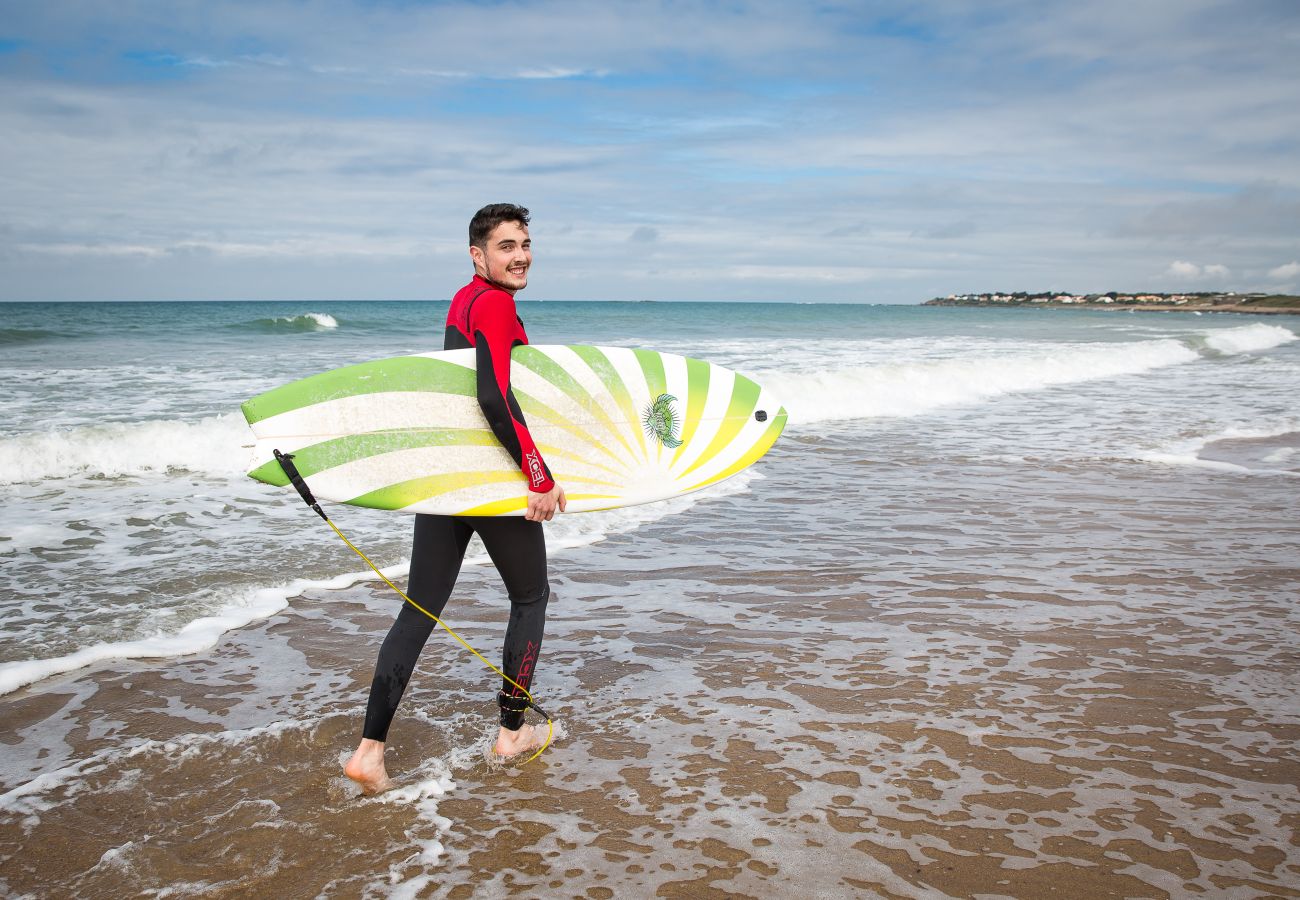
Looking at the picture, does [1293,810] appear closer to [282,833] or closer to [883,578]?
[883,578]

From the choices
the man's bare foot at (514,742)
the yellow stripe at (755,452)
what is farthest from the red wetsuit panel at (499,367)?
the yellow stripe at (755,452)

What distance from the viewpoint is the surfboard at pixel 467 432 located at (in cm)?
281

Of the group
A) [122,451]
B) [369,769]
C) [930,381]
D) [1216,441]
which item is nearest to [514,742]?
[369,769]

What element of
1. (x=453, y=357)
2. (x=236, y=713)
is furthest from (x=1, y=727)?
(x=453, y=357)

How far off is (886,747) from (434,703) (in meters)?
1.60

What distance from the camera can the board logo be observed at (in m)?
3.48

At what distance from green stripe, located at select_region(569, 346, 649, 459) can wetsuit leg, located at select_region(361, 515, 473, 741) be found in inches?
33.8

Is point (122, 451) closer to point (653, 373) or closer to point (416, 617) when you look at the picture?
point (653, 373)

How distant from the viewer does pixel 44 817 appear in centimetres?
253

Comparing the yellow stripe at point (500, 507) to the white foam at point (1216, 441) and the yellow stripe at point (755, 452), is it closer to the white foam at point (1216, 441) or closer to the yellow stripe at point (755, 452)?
the yellow stripe at point (755, 452)

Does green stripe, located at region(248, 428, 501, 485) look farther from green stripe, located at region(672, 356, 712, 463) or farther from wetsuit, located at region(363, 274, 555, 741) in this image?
green stripe, located at region(672, 356, 712, 463)

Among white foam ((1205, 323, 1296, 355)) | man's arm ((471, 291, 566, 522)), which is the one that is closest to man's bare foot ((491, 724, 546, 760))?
man's arm ((471, 291, 566, 522))

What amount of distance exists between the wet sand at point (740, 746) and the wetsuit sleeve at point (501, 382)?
0.97 m

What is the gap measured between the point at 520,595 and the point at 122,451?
6.61m
